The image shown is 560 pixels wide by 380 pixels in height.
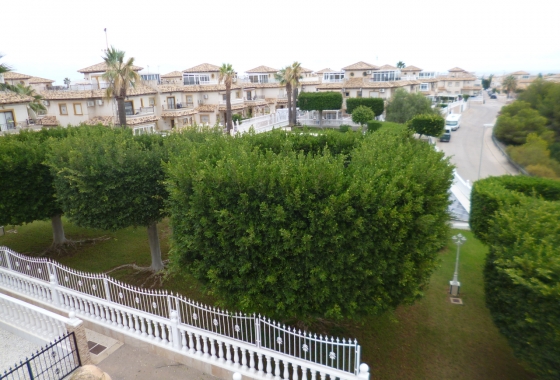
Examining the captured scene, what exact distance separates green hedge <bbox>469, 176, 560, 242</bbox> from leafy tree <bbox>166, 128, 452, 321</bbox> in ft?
11.7

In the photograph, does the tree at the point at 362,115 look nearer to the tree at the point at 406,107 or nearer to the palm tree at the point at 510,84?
the tree at the point at 406,107

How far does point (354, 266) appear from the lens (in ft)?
24.3

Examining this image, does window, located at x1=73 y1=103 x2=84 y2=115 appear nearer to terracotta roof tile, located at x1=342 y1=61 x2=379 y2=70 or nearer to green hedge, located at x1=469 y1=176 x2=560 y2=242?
green hedge, located at x1=469 y1=176 x2=560 y2=242

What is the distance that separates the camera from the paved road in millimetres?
33219

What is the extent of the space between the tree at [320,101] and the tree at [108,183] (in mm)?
33685

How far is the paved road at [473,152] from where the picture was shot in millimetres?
33219

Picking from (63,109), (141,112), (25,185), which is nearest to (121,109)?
(141,112)

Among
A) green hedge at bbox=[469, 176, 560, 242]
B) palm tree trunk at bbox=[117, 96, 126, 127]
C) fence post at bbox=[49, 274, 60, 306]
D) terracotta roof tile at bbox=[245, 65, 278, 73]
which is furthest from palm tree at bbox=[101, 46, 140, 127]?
terracotta roof tile at bbox=[245, 65, 278, 73]

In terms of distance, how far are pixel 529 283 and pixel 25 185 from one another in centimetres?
1442

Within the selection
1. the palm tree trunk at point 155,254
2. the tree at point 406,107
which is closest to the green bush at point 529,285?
the palm tree trunk at point 155,254

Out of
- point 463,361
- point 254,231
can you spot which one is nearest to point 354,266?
point 254,231

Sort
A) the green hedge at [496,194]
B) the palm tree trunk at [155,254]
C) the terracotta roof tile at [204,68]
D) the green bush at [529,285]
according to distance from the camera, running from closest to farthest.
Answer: the green bush at [529,285] < the green hedge at [496,194] < the palm tree trunk at [155,254] < the terracotta roof tile at [204,68]

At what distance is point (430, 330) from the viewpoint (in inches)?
408

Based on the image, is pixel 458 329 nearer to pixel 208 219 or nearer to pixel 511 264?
pixel 511 264
